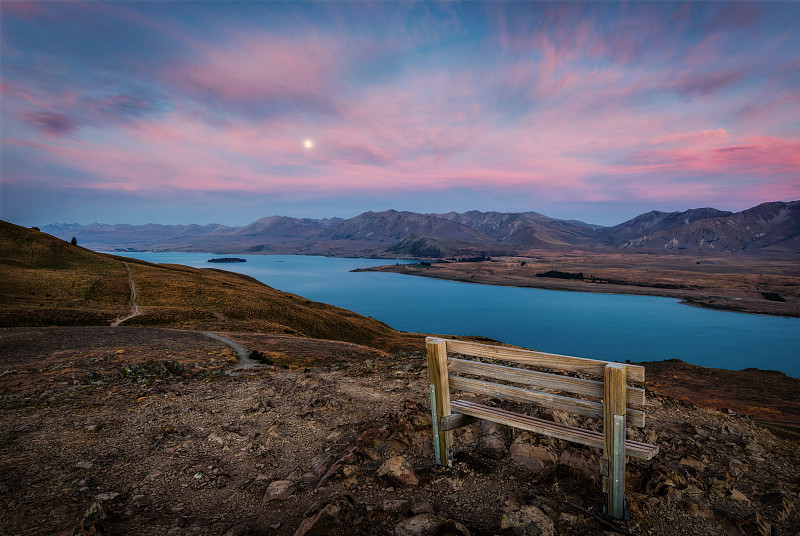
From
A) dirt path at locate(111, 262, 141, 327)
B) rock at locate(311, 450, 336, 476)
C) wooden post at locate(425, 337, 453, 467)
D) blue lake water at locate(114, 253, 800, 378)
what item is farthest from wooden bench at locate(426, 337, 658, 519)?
blue lake water at locate(114, 253, 800, 378)

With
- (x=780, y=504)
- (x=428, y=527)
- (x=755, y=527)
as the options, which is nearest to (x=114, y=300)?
(x=428, y=527)

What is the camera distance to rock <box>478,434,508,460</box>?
278 inches

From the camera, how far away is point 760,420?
677 inches

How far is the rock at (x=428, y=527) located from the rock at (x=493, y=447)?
2.28 m

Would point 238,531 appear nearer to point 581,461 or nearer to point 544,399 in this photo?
point 544,399

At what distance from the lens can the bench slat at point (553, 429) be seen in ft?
16.5

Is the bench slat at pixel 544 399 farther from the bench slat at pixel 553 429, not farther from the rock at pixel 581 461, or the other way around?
the rock at pixel 581 461

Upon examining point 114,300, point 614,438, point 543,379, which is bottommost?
point 114,300

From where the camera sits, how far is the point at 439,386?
6.21 metres

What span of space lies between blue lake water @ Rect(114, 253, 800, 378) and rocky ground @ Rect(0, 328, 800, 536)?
76.2m

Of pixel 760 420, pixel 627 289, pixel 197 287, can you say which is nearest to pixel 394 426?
pixel 760 420

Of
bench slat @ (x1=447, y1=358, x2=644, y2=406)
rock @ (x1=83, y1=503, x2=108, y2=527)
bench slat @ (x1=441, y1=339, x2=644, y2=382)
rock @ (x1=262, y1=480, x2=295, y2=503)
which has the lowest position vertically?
Answer: rock @ (x1=262, y1=480, x2=295, y2=503)

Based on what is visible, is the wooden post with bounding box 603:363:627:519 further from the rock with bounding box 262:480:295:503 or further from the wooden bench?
the rock with bounding box 262:480:295:503

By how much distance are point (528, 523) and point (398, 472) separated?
235 cm
